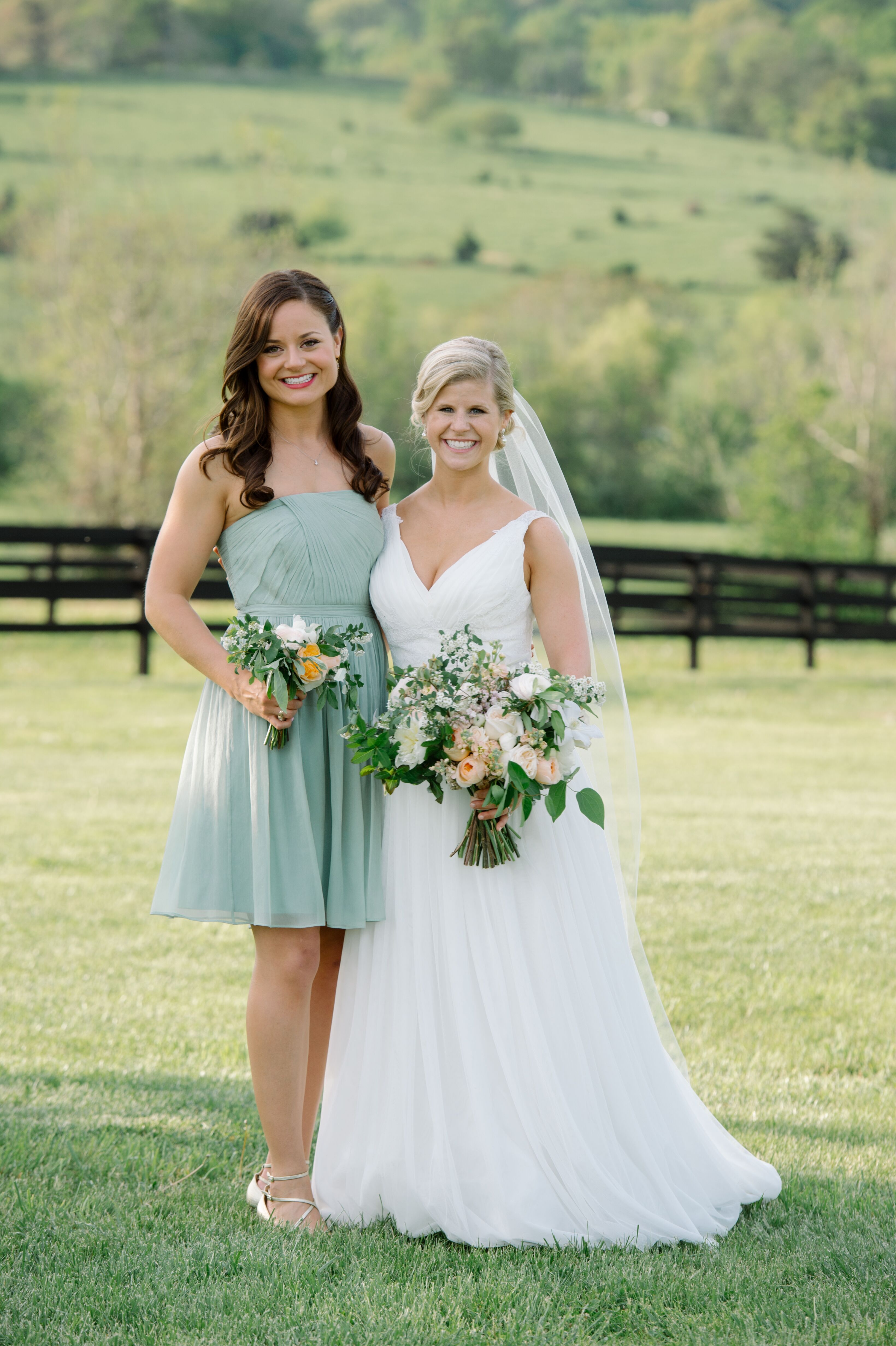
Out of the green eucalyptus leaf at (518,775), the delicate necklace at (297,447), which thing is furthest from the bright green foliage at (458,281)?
the green eucalyptus leaf at (518,775)

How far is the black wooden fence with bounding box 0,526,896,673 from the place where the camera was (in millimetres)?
14805

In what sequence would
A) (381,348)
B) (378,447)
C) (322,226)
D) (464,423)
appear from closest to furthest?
(464,423) < (378,447) < (381,348) < (322,226)

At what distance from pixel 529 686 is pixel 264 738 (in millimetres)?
703

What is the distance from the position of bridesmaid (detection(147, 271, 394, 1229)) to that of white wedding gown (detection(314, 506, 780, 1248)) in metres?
0.11

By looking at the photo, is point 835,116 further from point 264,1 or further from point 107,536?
point 107,536

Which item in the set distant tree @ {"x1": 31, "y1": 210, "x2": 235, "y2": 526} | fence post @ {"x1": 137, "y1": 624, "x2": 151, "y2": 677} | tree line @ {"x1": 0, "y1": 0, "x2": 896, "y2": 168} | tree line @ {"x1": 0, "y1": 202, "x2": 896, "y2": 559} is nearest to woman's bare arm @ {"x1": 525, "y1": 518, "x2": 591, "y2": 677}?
fence post @ {"x1": 137, "y1": 624, "x2": 151, "y2": 677}

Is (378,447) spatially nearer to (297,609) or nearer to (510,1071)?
(297,609)

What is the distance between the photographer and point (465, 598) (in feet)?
11.3

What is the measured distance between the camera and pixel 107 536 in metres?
14.2

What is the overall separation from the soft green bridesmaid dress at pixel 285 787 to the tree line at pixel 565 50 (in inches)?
2934

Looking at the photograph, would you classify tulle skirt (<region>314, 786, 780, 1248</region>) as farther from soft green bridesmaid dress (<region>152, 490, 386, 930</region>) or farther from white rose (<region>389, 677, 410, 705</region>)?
white rose (<region>389, 677, 410, 705</region>)

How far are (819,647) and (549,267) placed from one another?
38.0 metres

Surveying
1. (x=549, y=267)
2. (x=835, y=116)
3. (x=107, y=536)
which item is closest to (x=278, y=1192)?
(x=107, y=536)

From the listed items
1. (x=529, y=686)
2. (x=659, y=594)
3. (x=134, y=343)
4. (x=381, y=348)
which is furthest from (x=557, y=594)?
A: (x=381, y=348)
